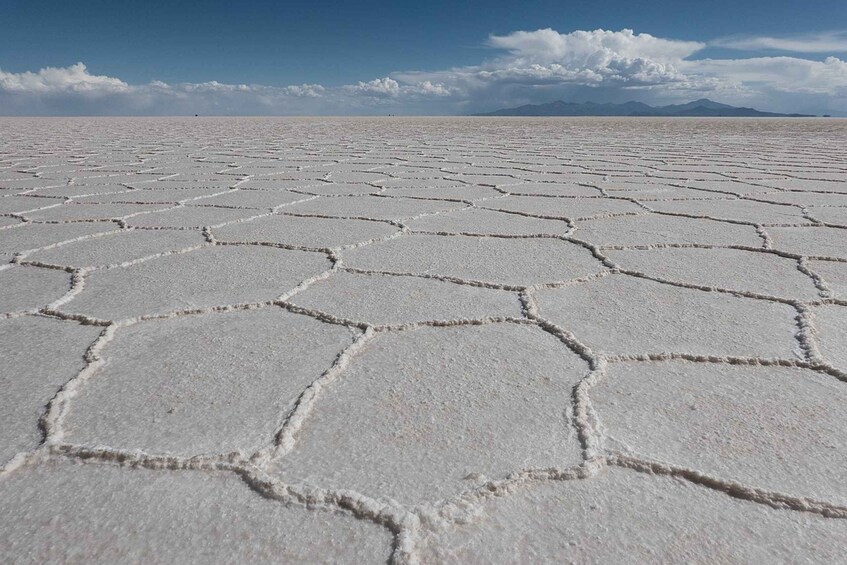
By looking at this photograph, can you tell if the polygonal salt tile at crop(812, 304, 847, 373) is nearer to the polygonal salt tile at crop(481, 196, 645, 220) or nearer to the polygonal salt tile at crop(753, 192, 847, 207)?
the polygonal salt tile at crop(481, 196, 645, 220)

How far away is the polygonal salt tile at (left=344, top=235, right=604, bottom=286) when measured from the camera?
1.66 m

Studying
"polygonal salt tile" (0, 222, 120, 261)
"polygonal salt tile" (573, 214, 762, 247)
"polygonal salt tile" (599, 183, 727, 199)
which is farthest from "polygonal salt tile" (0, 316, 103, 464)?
"polygonal salt tile" (599, 183, 727, 199)

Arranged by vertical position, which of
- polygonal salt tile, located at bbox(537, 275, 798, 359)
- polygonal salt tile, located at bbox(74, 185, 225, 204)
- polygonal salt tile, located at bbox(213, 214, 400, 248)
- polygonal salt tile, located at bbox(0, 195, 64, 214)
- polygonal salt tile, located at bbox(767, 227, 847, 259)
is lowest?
polygonal salt tile, located at bbox(74, 185, 225, 204)

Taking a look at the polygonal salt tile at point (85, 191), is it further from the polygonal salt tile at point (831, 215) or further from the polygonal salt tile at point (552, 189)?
the polygonal salt tile at point (831, 215)

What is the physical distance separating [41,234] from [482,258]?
1.50m

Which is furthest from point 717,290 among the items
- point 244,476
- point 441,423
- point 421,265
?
point 244,476

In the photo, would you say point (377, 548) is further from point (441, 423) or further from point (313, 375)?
point (313, 375)

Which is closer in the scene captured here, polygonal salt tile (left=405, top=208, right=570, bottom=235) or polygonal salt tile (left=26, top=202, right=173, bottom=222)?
polygonal salt tile (left=405, top=208, right=570, bottom=235)

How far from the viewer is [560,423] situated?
899mm

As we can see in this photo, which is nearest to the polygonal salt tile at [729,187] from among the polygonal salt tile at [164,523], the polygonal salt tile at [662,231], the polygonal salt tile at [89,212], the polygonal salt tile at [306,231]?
the polygonal salt tile at [662,231]

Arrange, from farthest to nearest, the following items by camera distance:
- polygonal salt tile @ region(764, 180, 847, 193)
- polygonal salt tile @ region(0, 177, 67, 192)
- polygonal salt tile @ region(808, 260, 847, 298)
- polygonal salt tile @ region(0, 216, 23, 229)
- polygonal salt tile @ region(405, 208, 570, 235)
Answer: polygonal salt tile @ region(0, 177, 67, 192), polygonal salt tile @ region(764, 180, 847, 193), polygonal salt tile @ region(0, 216, 23, 229), polygonal salt tile @ region(405, 208, 570, 235), polygonal salt tile @ region(808, 260, 847, 298)

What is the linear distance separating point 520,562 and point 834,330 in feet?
3.11

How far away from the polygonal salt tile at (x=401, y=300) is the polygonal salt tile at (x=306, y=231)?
46cm

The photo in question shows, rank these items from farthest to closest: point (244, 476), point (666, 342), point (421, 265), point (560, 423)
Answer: point (421, 265) → point (666, 342) → point (560, 423) → point (244, 476)
